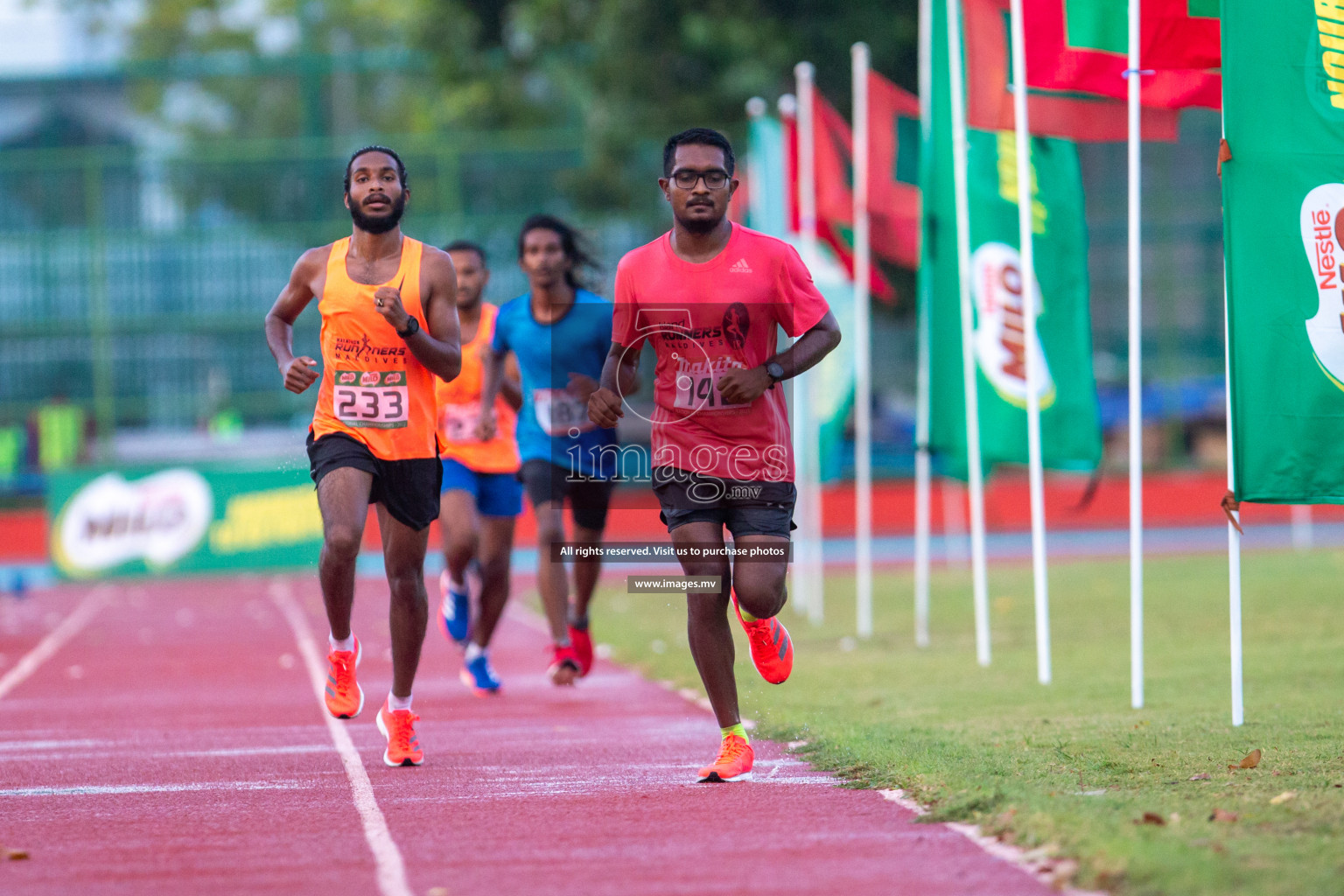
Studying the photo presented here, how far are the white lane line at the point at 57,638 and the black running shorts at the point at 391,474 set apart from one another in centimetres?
508

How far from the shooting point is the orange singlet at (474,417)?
10852 mm

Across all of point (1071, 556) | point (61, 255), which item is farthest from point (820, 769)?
point (61, 255)

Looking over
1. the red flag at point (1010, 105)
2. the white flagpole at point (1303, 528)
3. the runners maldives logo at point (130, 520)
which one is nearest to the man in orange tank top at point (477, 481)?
the red flag at point (1010, 105)

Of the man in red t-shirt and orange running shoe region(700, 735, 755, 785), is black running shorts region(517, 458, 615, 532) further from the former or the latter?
orange running shoe region(700, 735, 755, 785)

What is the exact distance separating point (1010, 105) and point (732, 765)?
5834 millimetres

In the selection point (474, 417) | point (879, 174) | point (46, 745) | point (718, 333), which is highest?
point (879, 174)

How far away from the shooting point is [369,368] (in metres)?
7.48

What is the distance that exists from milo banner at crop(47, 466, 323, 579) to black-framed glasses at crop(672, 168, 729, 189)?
1823cm

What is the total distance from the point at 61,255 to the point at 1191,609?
21015 millimetres

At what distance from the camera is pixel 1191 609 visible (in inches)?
613

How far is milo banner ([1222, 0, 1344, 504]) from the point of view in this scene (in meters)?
7.87

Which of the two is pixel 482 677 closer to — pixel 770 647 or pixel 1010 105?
pixel 770 647

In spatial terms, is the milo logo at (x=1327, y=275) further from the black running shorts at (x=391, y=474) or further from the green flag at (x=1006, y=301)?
the black running shorts at (x=391, y=474)

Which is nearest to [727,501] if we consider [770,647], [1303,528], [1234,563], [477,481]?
[770,647]
